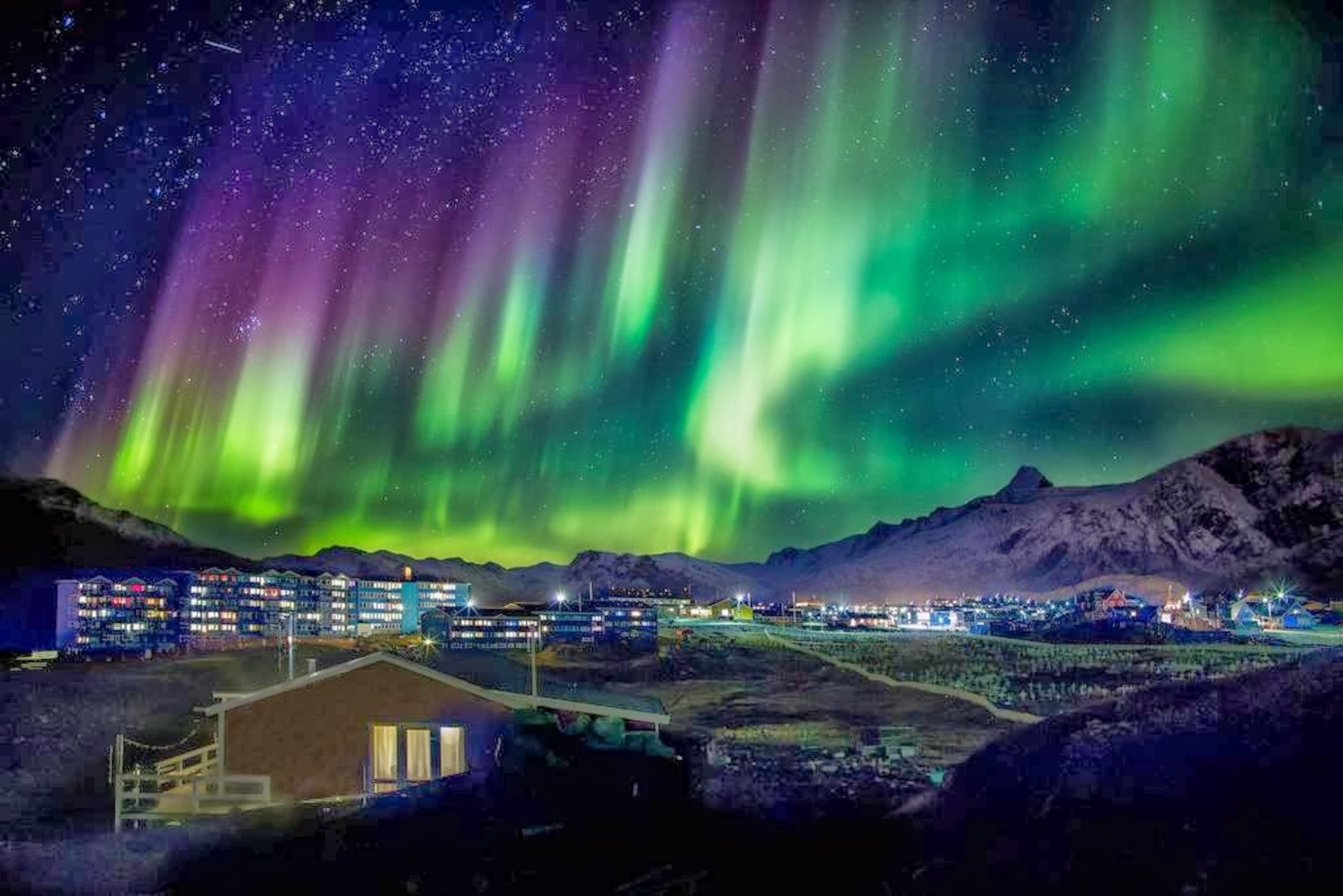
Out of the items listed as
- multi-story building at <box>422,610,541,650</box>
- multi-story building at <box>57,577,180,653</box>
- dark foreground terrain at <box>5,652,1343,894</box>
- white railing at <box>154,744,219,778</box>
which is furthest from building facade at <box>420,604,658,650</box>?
dark foreground terrain at <box>5,652,1343,894</box>

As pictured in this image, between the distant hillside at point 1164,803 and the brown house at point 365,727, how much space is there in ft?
36.8

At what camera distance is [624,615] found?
121125 millimetres

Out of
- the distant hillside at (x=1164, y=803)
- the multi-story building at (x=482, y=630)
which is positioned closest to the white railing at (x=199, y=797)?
the distant hillside at (x=1164, y=803)

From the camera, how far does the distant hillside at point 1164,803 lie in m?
17.0

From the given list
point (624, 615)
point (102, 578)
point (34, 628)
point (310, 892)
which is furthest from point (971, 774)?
point (34, 628)

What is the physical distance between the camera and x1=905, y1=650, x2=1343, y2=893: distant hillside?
55.9 ft

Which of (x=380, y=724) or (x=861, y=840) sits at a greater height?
(x=380, y=724)

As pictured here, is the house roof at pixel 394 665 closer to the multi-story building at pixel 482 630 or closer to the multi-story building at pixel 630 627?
the multi-story building at pixel 630 627

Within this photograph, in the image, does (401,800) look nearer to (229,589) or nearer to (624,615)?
(624,615)

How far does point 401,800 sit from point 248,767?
18.6ft

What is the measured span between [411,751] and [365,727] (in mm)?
1321

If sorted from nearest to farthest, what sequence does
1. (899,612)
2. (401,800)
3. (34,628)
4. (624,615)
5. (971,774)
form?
(401,800), (971,774), (624,615), (899,612), (34,628)

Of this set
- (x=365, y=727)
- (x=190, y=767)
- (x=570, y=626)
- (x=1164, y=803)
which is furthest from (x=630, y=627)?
(x=1164, y=803)

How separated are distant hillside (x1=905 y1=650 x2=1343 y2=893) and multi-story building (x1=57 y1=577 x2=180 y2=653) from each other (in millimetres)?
126435
